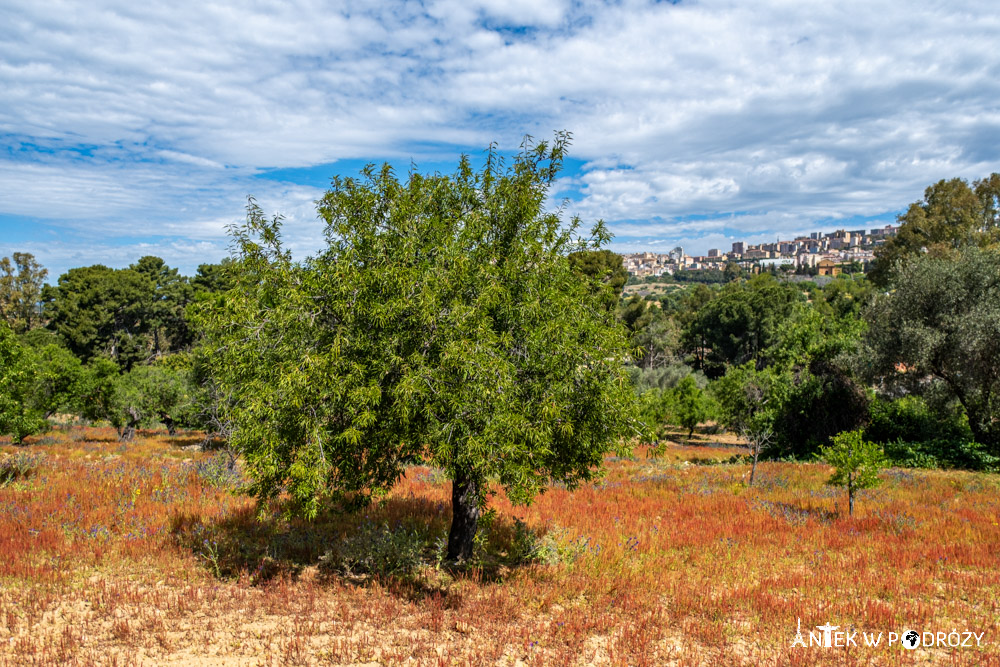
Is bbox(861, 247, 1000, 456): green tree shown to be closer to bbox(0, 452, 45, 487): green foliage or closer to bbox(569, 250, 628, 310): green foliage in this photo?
bbox(569, 250, 628, 310): green foliage

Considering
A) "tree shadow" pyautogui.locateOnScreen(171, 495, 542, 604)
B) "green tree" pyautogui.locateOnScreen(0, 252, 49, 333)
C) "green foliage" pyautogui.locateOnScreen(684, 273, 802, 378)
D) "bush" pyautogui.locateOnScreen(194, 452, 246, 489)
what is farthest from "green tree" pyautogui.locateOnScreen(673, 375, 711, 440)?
"green tree" pyautogui.locateOnScreen(0, 252, 49, 333)

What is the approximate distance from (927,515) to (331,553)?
52.5 ft

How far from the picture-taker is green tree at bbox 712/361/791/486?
103 feet

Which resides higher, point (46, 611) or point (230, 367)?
point (230, 367)

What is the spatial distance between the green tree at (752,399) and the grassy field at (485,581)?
15406mm

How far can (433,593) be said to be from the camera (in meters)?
9.05

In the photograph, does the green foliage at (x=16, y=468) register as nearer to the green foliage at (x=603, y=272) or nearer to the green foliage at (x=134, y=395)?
the green foliage at (x=134, y=395)

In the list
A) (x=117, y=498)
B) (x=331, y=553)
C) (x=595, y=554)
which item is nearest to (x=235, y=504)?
(x=117, y=498)

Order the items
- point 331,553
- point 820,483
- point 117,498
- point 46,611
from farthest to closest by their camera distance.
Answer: point 820,483, point 117,498, point 331,553, point 46,611

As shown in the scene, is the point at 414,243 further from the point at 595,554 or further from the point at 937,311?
the point at 937,311

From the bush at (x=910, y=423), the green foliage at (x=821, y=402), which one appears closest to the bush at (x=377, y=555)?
the green foliage at (x=821, y=402)

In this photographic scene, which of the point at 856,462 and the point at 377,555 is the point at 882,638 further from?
the point at 377,555

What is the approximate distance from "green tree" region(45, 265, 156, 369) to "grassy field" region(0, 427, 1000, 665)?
5527 centimetres

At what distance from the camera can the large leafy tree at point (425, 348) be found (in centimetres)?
755
